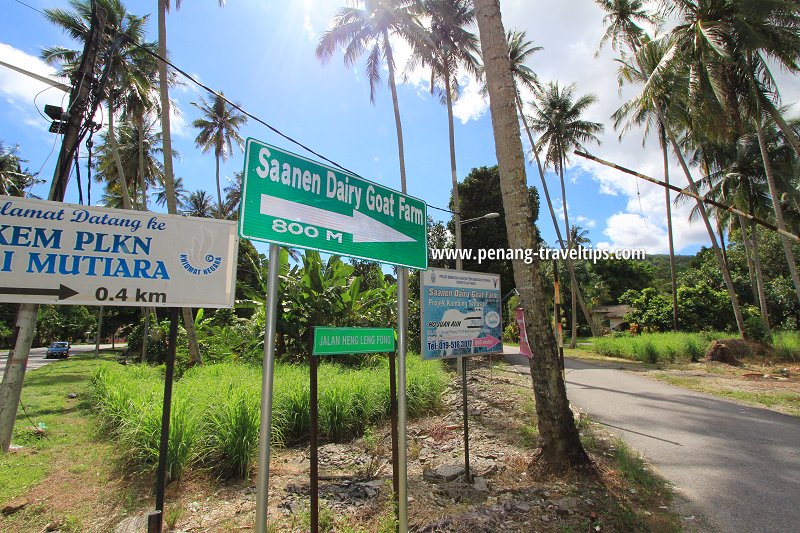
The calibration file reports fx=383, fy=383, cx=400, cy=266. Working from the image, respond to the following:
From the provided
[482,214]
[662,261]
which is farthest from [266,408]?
[662,261]

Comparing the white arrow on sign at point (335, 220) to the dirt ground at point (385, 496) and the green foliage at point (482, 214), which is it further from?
the green foliage at point (482, 214)

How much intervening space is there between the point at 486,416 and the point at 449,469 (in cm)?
305

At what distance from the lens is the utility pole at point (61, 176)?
553 centimetres

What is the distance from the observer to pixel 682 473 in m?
4.64

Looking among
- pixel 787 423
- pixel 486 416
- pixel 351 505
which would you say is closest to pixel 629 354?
pixel 787 423

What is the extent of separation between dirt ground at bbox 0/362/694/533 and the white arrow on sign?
7.45 feet

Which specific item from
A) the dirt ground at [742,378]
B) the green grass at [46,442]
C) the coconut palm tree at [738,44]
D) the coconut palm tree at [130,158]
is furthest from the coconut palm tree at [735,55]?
the coconut palm tree at [130,158]

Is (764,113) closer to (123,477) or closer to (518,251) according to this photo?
(518,251)

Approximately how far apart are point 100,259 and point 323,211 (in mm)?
1834

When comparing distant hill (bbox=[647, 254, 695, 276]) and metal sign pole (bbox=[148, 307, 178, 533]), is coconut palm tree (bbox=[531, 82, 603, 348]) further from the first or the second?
distant hill (bbox=[647, 254, 695, 276])

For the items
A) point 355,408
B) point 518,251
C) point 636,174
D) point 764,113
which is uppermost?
point 764,113

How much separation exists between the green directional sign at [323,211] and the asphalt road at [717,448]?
379 cm

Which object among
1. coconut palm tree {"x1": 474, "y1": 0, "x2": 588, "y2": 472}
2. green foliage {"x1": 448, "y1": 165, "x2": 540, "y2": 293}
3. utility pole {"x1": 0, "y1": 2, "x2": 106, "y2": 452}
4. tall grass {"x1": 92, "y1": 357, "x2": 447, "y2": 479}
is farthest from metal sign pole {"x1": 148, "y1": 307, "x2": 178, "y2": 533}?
green foliage {"x1": 448, "y1": 165, "x2": 540, "y2": 293}

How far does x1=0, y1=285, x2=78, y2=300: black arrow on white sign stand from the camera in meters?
2.86
